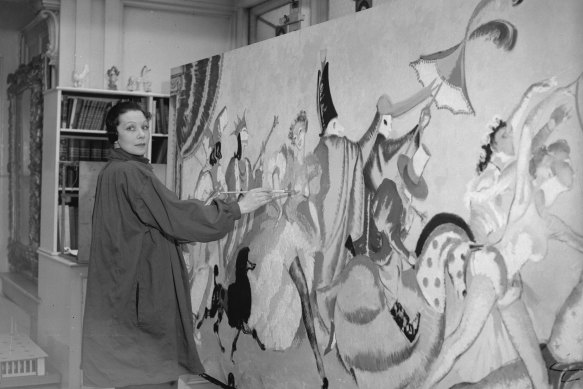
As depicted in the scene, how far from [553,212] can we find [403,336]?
2.74 ft

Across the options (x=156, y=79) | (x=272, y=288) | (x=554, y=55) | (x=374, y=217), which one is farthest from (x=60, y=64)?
(x=554, y=55)

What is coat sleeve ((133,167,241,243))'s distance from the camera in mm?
3344

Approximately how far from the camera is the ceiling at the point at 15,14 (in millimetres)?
7961

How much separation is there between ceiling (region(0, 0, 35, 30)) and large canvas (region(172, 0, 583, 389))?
14.1 feet

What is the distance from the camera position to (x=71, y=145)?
6180mm

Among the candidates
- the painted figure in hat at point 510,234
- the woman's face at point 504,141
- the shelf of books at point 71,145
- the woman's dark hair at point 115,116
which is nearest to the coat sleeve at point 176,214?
the woman's dark hair at point 115,116

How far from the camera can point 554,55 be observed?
2.44m

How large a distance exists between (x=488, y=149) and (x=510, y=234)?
285 mm

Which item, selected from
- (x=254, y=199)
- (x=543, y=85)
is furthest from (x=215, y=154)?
(x=543, y=85)

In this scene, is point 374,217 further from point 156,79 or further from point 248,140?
point 156,79

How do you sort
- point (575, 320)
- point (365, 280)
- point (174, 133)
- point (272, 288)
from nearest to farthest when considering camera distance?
point (575, 320) → point (365, 280) → point (272, 288) → point (174, 133)

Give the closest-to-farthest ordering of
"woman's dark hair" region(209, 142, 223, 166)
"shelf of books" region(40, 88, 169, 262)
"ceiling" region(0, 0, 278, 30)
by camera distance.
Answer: "woman's dark hair" region(209, 142, 223, 166), "shelf of books" region(40, 88, 169, 262), "ceiling" region(0, 0, 278, 30)

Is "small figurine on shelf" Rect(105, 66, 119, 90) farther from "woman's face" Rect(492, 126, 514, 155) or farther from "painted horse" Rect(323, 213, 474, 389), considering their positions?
"woman's face" Rect(492, 126, 514, 155)

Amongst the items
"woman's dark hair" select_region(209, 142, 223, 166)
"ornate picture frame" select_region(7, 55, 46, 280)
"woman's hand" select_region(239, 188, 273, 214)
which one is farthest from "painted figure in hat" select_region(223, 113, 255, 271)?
"ornate picture frame" select_region(7, 55, 46, 280)
